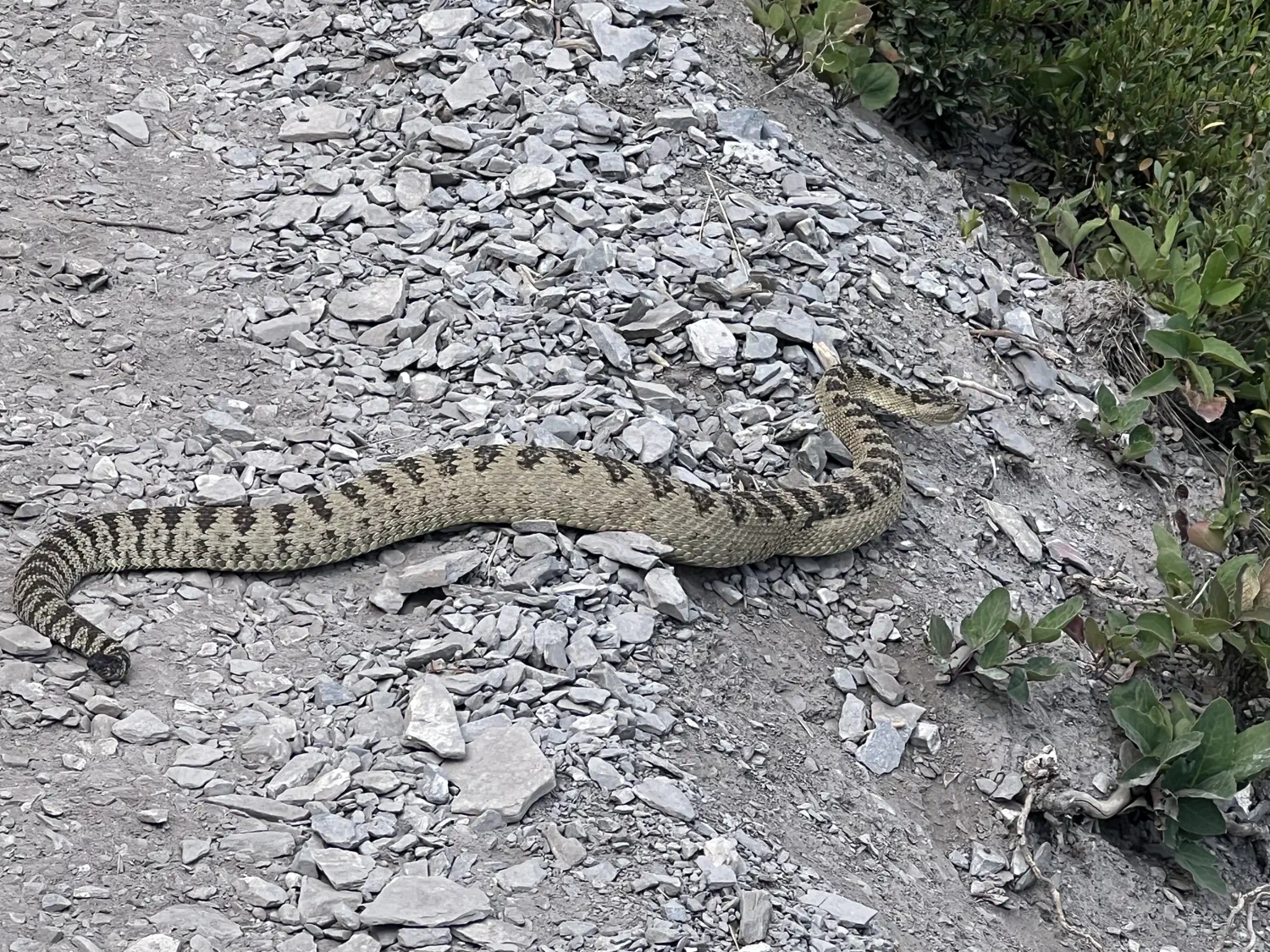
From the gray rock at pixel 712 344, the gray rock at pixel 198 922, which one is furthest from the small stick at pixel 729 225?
the gray rock at pixel 198 922

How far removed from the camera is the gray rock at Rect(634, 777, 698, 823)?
5.27 m

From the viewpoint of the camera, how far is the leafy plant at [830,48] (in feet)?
29.0

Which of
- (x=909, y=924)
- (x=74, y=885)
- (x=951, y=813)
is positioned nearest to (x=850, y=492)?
(x=951, y=813)

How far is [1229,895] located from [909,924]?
2265 millimetres

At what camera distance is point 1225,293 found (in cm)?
844

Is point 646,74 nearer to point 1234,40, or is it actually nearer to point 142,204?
point 142,204

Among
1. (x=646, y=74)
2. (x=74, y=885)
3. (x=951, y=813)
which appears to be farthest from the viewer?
(x=646, y=74)

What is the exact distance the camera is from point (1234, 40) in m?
10.2

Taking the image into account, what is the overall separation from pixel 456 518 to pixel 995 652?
264cm

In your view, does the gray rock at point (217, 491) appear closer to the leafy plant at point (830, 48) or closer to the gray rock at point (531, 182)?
the gray rock at point (531, 182)

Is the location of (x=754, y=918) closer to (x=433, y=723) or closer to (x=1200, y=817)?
(x=433, y=723)

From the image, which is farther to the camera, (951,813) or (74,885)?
(951,813)

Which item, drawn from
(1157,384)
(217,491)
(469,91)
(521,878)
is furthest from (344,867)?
(1157,384)

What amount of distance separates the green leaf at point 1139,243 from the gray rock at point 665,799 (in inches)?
210
